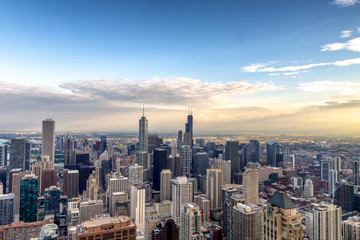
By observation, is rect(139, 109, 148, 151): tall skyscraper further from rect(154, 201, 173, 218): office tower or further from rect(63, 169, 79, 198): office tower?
rect(154, 201, 173, 218): office tower

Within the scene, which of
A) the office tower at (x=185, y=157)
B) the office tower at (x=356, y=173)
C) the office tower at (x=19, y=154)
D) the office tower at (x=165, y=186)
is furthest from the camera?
the office tower at (x=185, y=157)

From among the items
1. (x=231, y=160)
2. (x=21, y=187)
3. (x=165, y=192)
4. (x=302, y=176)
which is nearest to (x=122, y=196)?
(x=165, y=192)

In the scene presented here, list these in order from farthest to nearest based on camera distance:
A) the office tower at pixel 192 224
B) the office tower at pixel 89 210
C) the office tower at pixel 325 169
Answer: the office tower at pixel 89 210 < the office tower at pixel 325 169 < the office tower at pixel 192 224

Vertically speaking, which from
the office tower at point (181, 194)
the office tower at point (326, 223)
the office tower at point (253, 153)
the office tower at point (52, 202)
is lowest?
the office tower at point (52, 202)

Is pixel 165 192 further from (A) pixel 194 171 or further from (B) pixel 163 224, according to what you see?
(B) pixel 163 224

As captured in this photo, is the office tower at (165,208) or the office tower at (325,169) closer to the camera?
the office tower at (325,169)

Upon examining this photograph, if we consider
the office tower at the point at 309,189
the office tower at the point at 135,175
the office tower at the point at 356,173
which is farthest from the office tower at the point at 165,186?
the office tower at the point at 356,173

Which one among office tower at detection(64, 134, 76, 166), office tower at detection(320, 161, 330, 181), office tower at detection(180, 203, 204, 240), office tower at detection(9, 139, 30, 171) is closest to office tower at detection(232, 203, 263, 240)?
office tower at detection(180, 203, 204, 240)

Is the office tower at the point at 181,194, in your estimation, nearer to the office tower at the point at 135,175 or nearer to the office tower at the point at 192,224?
the office tower at the point at 192,224
